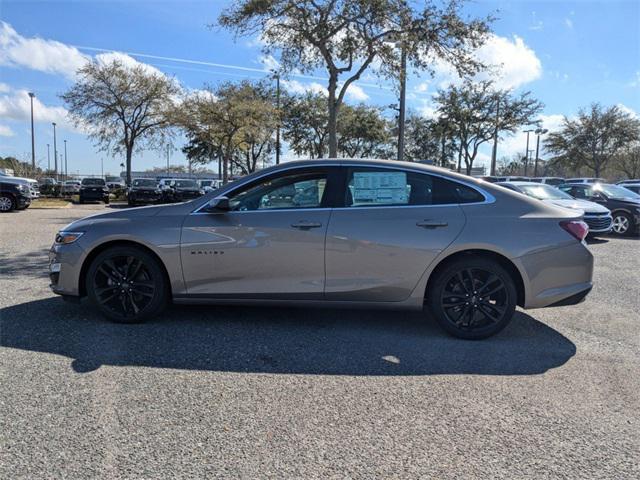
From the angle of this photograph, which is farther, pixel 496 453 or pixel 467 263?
pixel 467 263

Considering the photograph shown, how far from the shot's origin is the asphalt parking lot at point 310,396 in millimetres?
2643

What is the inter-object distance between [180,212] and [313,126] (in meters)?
33.2

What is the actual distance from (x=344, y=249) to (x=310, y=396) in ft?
4.88

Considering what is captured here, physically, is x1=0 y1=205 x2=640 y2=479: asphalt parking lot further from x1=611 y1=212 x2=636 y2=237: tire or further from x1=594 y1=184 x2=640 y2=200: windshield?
x1=594 y1=184 x2=640 y2=200: windshield

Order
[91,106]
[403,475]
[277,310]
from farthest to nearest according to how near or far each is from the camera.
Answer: [91,106] < [277,310] < [403,475]

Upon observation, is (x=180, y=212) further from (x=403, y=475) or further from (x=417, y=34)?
(x=417, y=34)

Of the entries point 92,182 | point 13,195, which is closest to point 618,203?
point 13,195

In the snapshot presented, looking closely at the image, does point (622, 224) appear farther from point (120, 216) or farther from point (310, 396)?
point (120, 216)

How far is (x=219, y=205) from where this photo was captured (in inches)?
179

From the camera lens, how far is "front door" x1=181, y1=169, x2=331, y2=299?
4512mm

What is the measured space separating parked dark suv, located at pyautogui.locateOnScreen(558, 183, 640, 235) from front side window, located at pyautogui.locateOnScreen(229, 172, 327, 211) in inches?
496

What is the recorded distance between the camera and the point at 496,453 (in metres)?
2.75

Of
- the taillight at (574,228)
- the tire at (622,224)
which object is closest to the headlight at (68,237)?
the taillight at (574,228)

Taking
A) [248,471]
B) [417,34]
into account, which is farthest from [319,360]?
[417,34]
